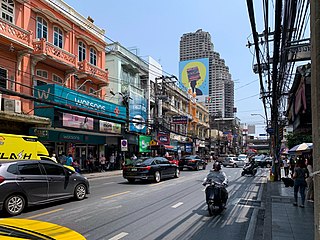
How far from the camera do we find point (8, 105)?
16.9 m

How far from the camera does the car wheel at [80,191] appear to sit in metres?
10.7

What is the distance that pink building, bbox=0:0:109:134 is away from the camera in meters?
17.3

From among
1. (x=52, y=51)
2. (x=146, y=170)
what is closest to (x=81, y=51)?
(x=52, y=51)

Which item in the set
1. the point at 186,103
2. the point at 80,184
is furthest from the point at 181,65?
the point at 80,184

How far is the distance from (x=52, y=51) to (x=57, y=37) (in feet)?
7.91

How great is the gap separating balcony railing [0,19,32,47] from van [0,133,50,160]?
699cm

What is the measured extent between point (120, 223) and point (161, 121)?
31488 mm

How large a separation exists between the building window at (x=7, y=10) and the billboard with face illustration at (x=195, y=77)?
1573 inches

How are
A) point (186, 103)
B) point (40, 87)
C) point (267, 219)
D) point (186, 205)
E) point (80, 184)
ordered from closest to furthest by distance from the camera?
point (267, 219), point (186, 205), point (80, 184), point (40, 87), point (186, 103)

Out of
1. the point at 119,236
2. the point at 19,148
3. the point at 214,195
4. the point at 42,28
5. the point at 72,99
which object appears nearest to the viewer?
the point at 119,236

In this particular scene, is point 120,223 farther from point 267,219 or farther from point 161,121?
point 161,121

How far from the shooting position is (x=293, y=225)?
714 centimetres

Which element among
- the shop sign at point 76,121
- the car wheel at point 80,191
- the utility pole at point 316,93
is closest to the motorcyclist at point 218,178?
the car wheel at point 80,191

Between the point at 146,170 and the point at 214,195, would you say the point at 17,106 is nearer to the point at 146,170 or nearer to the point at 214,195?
the point at 146,170
